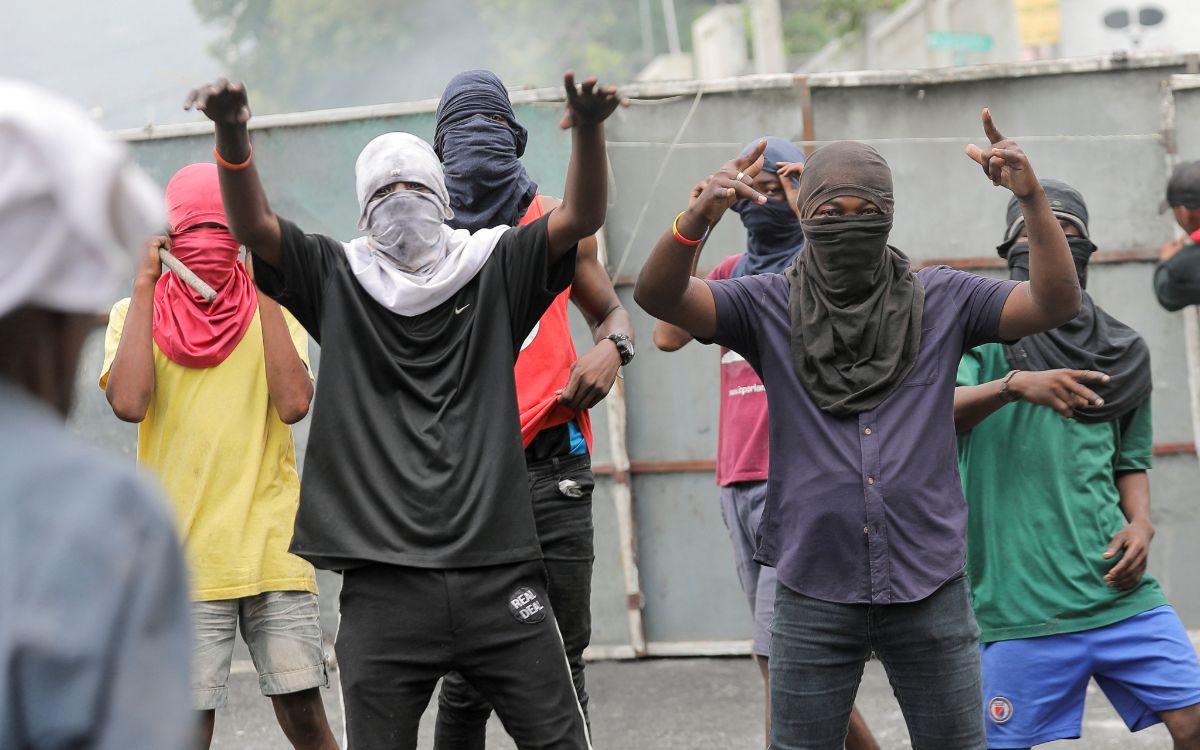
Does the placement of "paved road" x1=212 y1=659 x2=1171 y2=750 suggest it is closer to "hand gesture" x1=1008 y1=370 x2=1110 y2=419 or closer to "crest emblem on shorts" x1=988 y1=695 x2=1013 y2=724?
"crest emblem on shorts" x1=988 y1=695 x2=1013 y2=724

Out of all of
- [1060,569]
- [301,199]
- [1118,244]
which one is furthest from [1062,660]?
[301,199]

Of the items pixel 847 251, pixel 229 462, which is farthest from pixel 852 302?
pixel 229 462

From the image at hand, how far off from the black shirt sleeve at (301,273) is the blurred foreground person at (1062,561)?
5.84 ft

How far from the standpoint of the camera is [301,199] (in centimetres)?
747

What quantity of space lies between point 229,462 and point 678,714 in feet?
8.99

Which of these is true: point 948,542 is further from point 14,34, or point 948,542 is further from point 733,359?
point 14,34

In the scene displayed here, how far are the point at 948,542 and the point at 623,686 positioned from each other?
12.0 ft

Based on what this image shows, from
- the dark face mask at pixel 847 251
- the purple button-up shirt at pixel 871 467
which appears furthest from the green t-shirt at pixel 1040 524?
the dark face mask at pixel 847 251

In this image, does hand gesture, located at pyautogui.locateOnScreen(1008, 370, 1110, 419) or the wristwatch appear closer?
hand gesture, located at pyautogui.locateOnScreen(1008, 370, 1110, 419)

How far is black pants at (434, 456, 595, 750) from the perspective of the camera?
4.18 m

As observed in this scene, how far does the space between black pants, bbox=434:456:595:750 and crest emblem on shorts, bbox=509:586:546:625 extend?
530 millimetres

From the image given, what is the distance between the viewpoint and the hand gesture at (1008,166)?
3420mm

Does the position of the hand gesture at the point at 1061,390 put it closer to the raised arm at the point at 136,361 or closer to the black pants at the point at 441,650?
the black pants at the point at 441,650

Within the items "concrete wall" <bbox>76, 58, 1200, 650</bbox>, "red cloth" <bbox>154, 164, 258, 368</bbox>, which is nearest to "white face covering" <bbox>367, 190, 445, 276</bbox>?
"red cloth" <bbox>154, 164, 258, 368</bbox>
